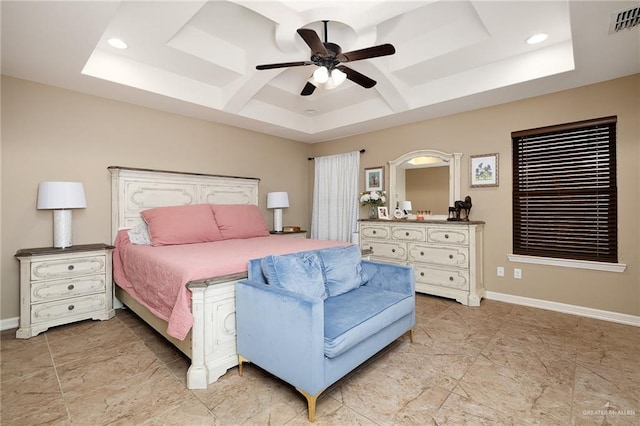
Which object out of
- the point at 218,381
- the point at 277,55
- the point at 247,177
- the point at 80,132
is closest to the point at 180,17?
the point at 277,55

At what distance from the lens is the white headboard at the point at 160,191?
11.2 ft

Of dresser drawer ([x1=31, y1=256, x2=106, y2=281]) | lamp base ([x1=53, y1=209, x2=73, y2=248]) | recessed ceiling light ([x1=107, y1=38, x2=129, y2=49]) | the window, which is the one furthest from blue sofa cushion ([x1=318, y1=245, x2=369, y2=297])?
recessed ceiling light ([x1=107, y1=38, x2=129, y2=49])

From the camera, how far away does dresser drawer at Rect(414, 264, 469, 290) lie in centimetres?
353

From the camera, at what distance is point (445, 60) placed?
3.12m

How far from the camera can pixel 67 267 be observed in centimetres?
284

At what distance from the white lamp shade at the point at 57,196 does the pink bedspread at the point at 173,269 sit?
0.59m

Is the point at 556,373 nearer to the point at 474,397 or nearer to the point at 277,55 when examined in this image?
the point at 474,397

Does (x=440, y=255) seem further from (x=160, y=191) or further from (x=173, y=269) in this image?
(x=160, y=191)

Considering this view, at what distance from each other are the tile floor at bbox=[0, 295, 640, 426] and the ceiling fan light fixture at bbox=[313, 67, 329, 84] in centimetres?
225

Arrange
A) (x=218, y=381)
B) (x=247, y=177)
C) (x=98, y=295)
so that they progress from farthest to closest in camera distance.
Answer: (x=247, y=177), (x=98, y=295), (x=218, y=381)

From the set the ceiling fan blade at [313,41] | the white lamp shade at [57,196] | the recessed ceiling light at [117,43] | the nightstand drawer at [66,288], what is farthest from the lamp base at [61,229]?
the ceiling fan blade at [313,41]

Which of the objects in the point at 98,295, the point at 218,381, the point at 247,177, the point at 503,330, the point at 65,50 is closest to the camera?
the point at 218,381

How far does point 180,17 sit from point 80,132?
1.79 meters

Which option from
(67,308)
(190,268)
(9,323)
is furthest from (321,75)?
(9,323)
